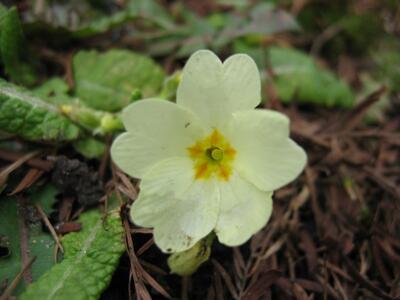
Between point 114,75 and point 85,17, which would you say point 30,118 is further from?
point 85,17

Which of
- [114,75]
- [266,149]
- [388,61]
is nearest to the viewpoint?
[266,149]

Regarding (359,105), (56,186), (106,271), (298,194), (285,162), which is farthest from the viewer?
(359,105)

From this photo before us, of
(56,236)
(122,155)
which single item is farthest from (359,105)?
(56,236)

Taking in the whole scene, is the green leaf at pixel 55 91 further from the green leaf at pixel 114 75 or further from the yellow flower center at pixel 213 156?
the yellow flower center at pixel 213 156

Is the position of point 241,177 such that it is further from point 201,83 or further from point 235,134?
point 201,83

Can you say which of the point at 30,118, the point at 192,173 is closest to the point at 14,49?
the point at 30,118

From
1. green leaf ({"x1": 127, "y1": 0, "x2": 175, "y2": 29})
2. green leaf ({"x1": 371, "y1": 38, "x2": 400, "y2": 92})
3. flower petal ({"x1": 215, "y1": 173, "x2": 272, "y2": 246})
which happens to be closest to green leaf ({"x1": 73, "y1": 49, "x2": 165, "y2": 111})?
green leaf ({"x1": 127, "y1": 0, "x2": 175, "y2": 29})

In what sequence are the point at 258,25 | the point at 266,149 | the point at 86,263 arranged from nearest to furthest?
the point at 266,149 → the point at 86,263 → the point at 258,25

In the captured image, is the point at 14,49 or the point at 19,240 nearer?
the point at 19,240
